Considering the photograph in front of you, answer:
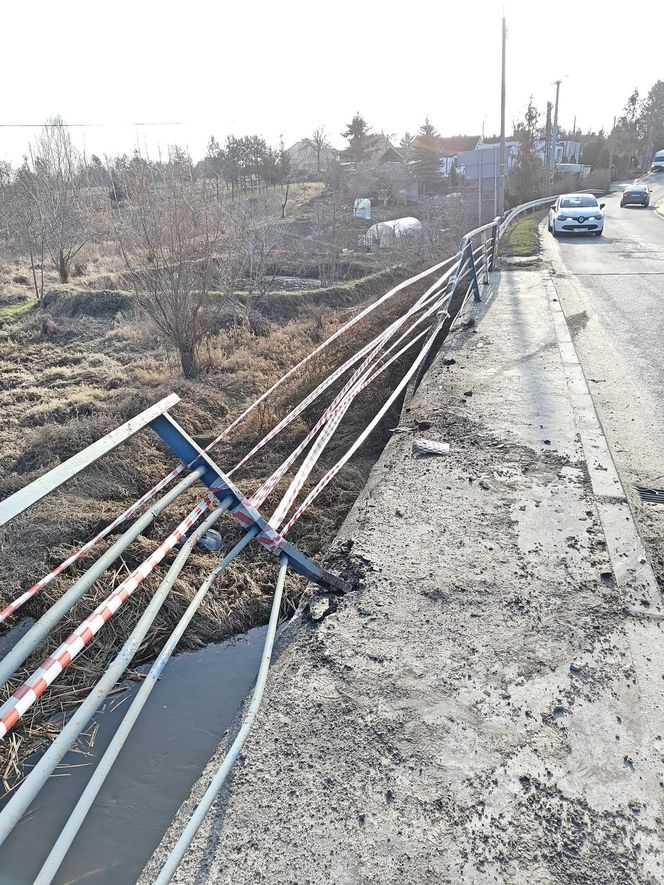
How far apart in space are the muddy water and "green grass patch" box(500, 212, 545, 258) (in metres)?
14.4

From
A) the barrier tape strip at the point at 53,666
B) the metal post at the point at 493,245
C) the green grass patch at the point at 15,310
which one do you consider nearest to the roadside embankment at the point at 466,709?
the barrier tape strip at the point at 53,666

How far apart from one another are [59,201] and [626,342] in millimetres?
23968

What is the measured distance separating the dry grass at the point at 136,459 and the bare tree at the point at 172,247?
3.24ft

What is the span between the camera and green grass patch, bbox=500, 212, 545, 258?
16.5 metres

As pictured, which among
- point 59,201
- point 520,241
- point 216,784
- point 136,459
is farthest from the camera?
point 59,201

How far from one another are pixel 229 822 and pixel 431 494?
2.75 metres

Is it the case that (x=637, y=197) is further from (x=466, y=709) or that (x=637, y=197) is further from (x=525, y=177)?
(x=466, y=709)

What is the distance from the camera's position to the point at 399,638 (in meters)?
3.22

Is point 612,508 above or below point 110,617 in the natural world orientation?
below

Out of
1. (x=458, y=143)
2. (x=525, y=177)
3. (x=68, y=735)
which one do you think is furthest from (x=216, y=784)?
(x=458, y=143)

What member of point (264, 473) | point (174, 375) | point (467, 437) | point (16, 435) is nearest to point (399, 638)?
point (467, 437)

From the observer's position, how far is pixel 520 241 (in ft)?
61.1

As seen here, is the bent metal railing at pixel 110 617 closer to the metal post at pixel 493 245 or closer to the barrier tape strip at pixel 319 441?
the barrier tape strip at pixel 319 441

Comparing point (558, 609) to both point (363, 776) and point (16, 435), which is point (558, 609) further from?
point (16, 435)
